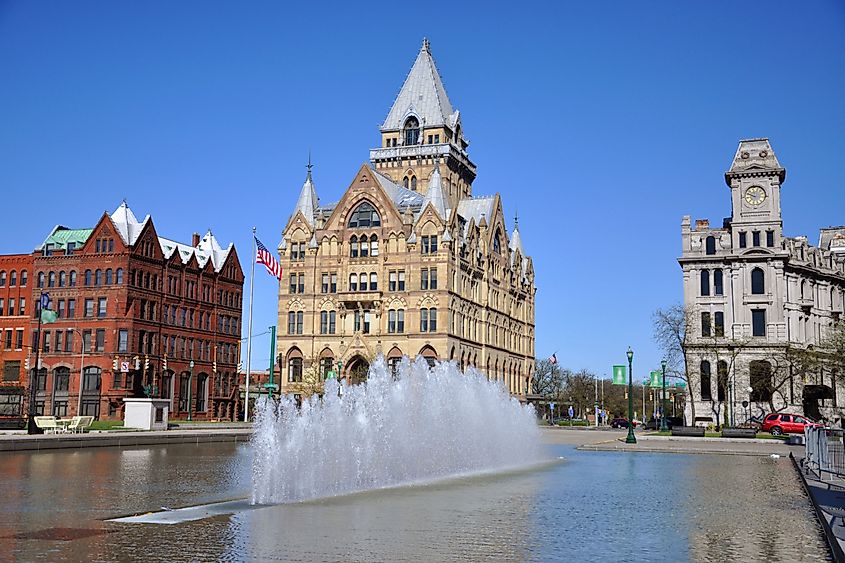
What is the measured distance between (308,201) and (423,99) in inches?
885

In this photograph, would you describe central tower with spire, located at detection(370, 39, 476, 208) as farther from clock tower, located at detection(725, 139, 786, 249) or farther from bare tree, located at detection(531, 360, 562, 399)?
bare tree, located at detection(531, 360, 562, 399)

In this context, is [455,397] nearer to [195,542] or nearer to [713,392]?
[195,542]

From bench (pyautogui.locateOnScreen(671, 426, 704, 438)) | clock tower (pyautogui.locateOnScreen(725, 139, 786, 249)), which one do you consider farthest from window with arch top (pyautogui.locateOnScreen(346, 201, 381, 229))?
bench (pyautogui.locateOnScreen(671, 426, 704, 438))

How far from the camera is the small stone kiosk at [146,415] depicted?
53219 millimetres

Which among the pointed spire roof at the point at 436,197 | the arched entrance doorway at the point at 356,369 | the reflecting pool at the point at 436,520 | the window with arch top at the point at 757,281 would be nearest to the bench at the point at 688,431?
the reflecting pool at the point at 436,520

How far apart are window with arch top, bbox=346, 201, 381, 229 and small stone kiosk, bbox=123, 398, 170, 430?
40480mm

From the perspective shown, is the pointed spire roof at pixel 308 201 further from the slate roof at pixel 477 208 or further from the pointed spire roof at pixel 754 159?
the pointed spire roof at pixel 754 159

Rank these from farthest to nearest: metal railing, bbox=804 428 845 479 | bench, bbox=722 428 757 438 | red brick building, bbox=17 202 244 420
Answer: red brick building, bbox=17 202 244 420 < bench, bbox=722 428 757 438 < metal railing, bbox=804 428 845 479

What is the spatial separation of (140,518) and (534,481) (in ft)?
37.9

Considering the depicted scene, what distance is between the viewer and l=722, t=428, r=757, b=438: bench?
5397 centimetres

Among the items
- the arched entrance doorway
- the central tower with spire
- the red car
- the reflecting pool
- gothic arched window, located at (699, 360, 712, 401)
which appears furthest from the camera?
the central tower with spire

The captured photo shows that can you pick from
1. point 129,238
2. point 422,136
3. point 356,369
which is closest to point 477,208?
point 422,136

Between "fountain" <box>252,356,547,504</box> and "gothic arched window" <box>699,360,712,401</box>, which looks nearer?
"fountain" <box>252,356,547,504</box>

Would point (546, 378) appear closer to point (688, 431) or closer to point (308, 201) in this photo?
point (308, 201)
